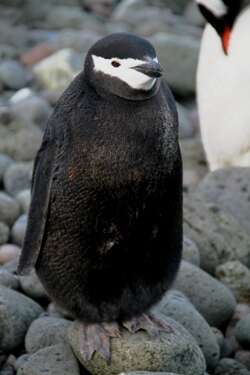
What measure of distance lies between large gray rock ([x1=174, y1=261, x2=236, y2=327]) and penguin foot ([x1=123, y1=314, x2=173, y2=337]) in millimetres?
486

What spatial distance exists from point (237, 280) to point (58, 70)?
116 inches

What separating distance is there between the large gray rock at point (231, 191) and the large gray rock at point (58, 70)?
2.09 meters

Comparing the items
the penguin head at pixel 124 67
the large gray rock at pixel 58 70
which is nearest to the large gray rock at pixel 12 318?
the penguin head at pixel 124 67

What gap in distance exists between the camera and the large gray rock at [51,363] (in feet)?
9.21

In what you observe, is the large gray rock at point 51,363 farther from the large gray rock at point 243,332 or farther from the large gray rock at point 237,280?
the large gray rock at point 237,280

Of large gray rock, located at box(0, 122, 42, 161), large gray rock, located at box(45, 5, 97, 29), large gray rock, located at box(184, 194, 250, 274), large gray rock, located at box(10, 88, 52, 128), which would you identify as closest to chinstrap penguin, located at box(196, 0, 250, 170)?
large gray rock, located at box(184, 194, 250, 274)

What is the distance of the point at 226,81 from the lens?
4750 millimetres

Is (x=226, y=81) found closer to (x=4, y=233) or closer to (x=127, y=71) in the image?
(x=4, y=233)

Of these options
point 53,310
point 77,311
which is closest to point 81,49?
point 53,310

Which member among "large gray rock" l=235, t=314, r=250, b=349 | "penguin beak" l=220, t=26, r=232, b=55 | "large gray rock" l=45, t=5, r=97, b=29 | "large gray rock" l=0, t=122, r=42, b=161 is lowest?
"large gray rock" l=45, t=5, r=97, b=29

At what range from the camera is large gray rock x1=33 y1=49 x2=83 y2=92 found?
20.2 ft

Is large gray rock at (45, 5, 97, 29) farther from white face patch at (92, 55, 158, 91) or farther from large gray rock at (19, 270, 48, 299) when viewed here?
white face patch at (92, 55, 158, 91)

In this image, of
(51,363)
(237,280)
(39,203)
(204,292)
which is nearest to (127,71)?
(39,203)

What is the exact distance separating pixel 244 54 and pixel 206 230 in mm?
1208
